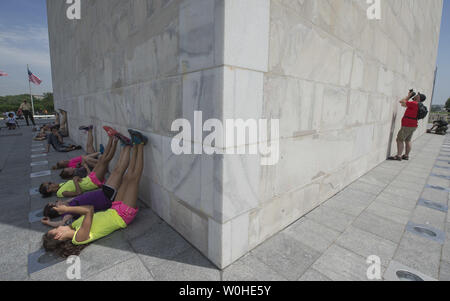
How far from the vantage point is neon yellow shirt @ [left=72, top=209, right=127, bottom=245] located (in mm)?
3162

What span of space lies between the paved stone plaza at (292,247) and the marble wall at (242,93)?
0.23 m

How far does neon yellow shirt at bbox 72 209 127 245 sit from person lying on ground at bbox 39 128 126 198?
1.76 metres

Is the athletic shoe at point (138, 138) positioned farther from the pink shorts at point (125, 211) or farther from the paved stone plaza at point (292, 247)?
the paved stone plaza at point (292, 247)

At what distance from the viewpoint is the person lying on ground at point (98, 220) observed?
9.62ft

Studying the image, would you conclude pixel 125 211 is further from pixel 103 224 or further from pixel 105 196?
pixel 105 196

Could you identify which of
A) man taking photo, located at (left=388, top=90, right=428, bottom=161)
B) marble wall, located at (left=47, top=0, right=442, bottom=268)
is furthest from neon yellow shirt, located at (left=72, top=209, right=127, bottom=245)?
man taking photo, located at (left=388, top=90, right=428, bottom=161)

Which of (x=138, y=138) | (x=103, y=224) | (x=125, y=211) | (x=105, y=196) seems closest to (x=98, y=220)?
(x=103, y=224)

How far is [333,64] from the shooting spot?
4.03m

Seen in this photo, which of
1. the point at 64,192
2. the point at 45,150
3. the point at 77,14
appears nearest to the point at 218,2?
the point at 64,192

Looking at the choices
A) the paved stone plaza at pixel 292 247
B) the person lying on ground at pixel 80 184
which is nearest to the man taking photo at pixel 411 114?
the paved stone plaza at pixel 292 247

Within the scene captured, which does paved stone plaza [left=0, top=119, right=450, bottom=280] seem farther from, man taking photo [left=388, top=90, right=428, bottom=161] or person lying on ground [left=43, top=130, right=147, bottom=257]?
man taking photo [left=388, top=90, right=428, bottom=161]

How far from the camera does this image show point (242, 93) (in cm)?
246

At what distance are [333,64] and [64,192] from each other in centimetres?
601
